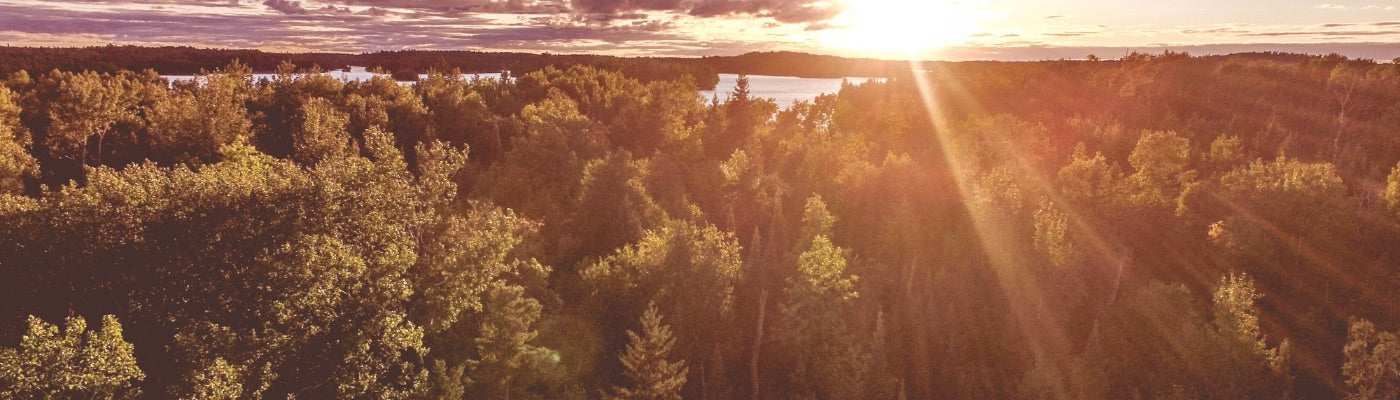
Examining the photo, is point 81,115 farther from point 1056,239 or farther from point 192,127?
point 1056,239

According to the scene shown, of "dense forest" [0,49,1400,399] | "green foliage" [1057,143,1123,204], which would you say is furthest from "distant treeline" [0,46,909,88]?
"green foliage" [1057,143,1123,204]

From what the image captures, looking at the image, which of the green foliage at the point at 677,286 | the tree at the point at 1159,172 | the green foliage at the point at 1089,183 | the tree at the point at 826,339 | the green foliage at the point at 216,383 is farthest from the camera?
the tree at the point at 1159,172

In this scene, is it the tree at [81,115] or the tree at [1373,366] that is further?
the tree at [81,115]

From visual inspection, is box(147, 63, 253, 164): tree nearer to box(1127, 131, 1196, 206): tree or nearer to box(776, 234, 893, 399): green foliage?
box(776, 234, 893, 399): green foliage

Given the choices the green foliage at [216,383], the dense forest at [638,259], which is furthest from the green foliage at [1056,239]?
the green foliage at [216,383]

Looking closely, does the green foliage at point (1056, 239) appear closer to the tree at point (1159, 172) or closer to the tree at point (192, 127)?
the tree at point (1159, 172)

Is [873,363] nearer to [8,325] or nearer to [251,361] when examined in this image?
[251,361]
